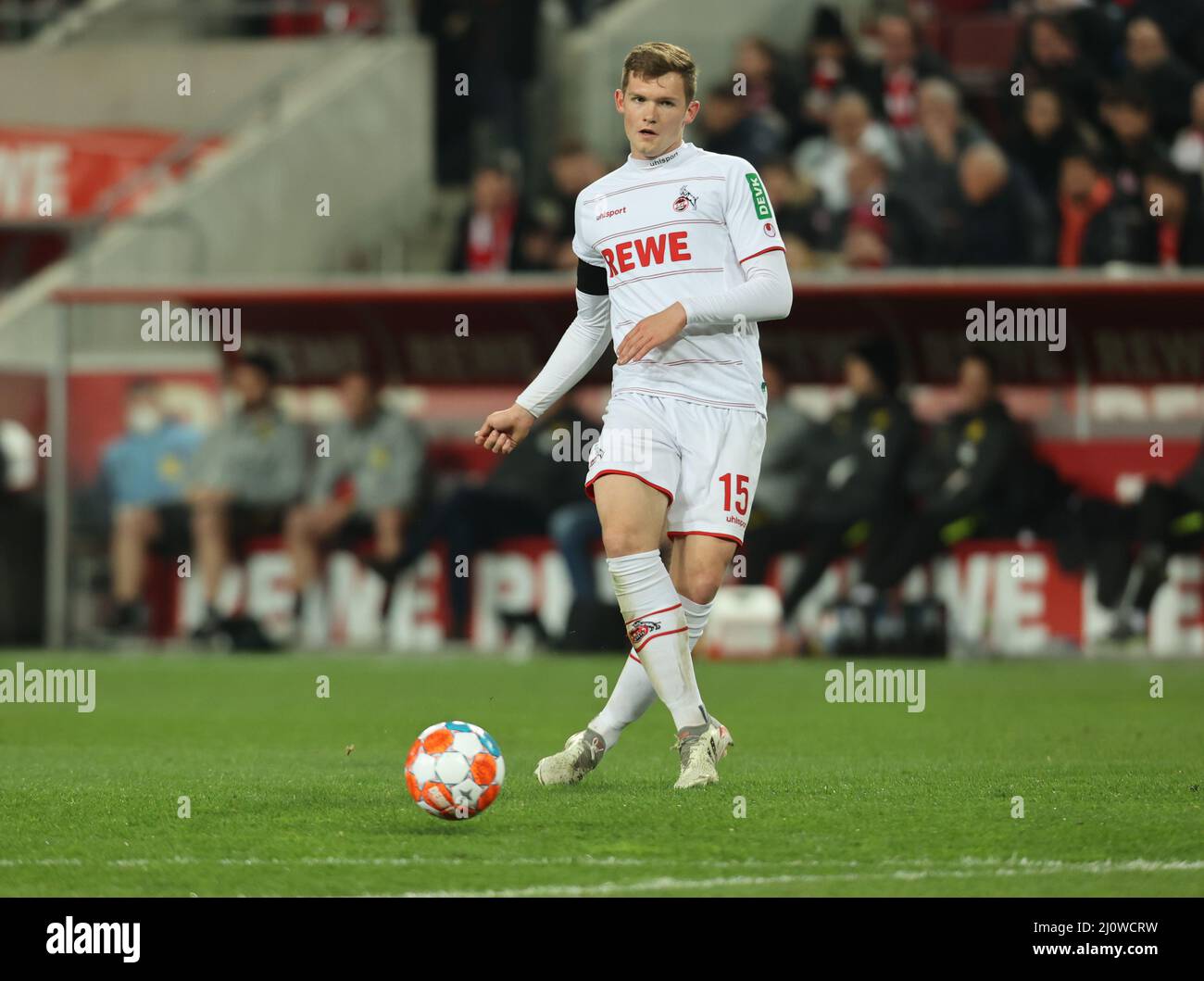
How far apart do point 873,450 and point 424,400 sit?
3721 millimetres

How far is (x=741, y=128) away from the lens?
54.6 feet

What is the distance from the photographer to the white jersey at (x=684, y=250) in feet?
21.3

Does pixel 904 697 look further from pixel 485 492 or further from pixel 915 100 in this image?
pixel 915 100

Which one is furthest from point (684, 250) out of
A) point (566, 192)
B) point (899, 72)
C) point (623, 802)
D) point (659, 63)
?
point (899, 72)

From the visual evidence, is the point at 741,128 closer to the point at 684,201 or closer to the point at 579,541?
the point at 579,541

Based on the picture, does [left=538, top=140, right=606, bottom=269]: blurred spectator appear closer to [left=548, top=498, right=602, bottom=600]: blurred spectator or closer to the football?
[left=548, top=498, right=602, bottom=600]: blurred spectator

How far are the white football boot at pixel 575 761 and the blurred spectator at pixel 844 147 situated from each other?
998cm

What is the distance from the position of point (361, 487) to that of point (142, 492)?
1873mm

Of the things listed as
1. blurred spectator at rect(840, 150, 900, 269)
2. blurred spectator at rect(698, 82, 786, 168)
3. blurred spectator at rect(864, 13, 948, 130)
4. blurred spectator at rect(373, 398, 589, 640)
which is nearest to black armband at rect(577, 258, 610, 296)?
blurred spectator at rect(373, 398, 589, 640)

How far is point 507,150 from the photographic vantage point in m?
17.5

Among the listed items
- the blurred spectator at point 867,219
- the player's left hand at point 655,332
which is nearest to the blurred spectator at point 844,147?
the blurred spectator at point 867,219

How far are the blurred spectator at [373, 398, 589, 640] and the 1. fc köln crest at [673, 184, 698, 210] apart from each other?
27.2 ft

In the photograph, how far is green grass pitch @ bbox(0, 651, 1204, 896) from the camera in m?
4.86
